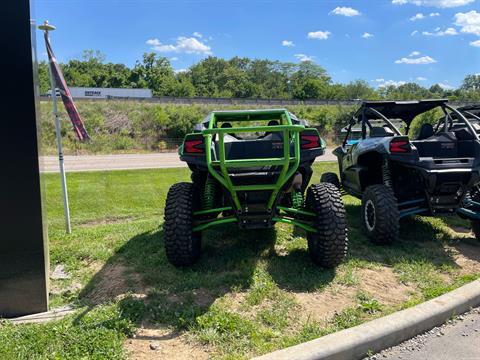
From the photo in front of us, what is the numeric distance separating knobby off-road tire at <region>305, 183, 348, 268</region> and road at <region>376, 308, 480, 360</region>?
1174 millimetres

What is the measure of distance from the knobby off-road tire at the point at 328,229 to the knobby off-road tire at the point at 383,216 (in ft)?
3.53

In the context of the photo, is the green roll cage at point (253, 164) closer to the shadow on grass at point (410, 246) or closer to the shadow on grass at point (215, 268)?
the shadow on grass at point (215, 268)

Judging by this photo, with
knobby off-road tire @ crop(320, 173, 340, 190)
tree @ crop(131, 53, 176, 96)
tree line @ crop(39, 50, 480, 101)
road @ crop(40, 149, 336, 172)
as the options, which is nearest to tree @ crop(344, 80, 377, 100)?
tree line @ crop(39, 50, 480, 101)

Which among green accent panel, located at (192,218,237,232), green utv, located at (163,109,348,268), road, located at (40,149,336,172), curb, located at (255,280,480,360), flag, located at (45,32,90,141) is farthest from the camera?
road, located at (40,149,336,172)

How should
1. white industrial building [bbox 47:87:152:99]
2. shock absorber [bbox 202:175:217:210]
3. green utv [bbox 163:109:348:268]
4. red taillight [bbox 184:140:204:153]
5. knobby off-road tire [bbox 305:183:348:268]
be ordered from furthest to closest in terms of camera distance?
white industrial building [bbox 47:87:152:99] < shock absorber [bbox 202:175:217:210] < red taillight [bbox 184:140:204:153] < knobby off-road tire [bbox 305:183:348:268] < green utv [bbox 163:109:348:268]

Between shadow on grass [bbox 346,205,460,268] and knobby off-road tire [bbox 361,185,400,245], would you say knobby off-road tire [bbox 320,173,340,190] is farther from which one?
knobby off-road tire [bbox 361,185,400,245]

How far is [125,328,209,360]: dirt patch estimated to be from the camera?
296 cm

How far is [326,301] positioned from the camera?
3805 mm

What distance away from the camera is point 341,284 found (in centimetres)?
417

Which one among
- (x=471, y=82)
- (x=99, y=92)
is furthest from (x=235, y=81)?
(x=471, y=82)

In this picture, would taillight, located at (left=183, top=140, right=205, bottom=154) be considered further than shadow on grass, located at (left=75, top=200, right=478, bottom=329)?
Yes

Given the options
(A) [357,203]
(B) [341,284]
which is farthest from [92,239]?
(A) [357,203]

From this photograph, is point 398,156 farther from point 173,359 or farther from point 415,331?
point 173,359

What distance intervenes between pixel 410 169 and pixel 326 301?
8.93 ft
